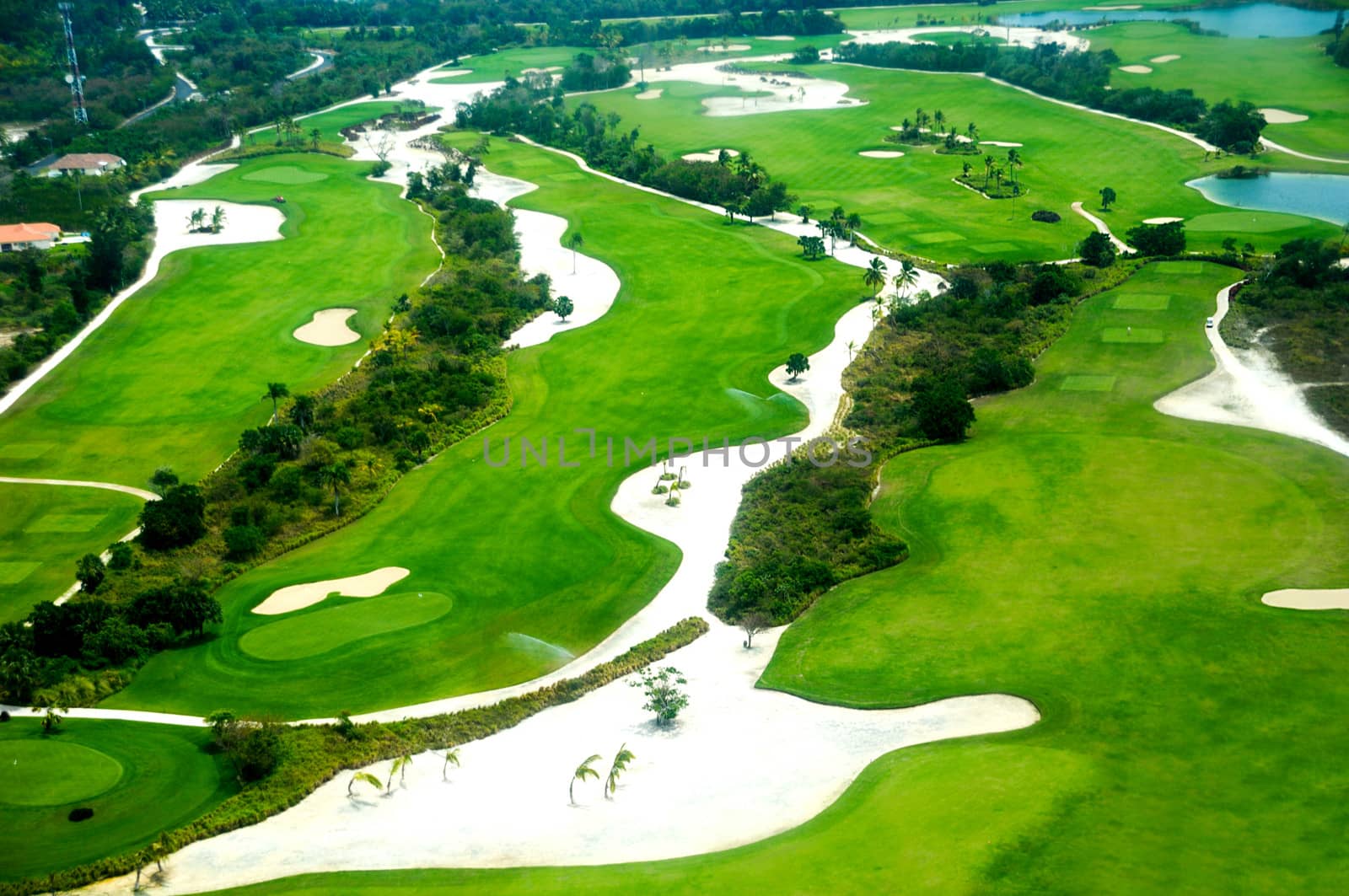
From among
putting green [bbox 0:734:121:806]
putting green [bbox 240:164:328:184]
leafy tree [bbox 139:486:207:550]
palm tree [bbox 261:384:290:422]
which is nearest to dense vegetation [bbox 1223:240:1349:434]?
palm tree [bbox 261:384:290:422]

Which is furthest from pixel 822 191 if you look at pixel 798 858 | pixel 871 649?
pixel 798 858

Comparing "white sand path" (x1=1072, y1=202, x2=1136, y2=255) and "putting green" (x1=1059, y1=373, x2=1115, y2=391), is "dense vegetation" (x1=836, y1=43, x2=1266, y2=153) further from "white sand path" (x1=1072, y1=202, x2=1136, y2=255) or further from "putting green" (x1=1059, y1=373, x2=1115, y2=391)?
"putting green" (x1=1059, y1=373, x2=1115, y2=391)

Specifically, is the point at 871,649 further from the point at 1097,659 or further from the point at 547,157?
the point at 547,157

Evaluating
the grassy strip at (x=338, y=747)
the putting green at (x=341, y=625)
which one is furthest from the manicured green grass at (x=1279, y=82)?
the putting green at (x=341, y=625)

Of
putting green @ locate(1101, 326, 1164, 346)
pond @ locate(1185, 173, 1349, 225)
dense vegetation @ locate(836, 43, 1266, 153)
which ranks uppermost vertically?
dense vegetation @ locate(836, 43, 1266, 153)

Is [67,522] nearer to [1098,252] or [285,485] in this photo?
[285,485]

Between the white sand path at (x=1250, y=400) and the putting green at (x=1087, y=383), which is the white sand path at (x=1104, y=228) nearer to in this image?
the white sand path at (x=1250, y=400)

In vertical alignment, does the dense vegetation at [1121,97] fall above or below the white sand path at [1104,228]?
above
